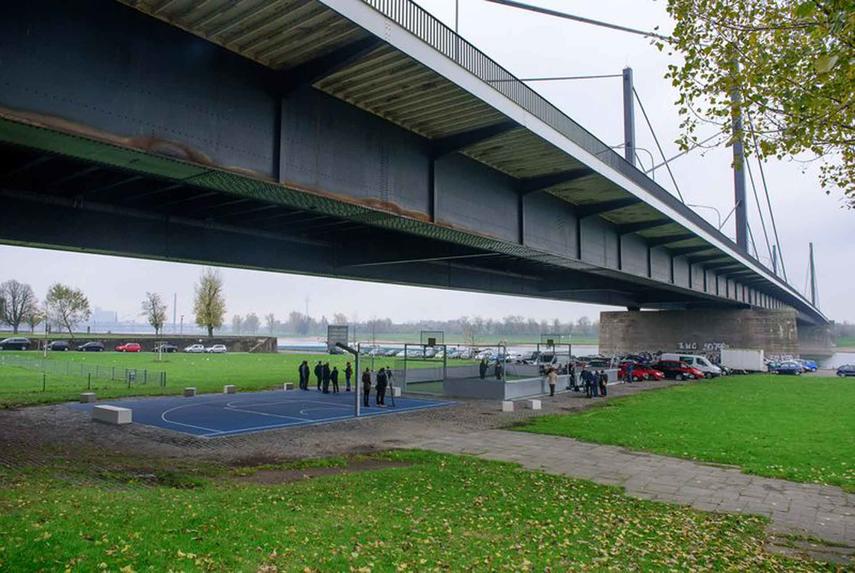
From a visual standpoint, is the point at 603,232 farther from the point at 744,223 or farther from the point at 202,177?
the point at 744,223

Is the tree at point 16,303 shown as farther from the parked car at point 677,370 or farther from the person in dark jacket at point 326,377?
the parked car at point 677,370

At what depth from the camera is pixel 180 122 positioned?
32.3 ft

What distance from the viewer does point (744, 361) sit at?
52031mm

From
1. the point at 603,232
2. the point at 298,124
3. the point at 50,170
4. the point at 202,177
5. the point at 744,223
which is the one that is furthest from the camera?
the point at 744,223

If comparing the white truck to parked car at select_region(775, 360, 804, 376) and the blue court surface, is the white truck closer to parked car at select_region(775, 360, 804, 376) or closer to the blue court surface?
parked car at select_region(775, 360, 804, 376)

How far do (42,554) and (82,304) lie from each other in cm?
9948

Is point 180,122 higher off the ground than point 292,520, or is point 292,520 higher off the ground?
point 180,122

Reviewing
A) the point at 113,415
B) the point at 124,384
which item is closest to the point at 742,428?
the point at 113,415

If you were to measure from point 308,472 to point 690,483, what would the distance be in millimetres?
8175

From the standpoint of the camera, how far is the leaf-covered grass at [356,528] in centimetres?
651

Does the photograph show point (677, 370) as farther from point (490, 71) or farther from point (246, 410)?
point (490, 71)

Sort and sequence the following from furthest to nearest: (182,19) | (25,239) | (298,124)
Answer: (25,239) → (298,124) → (182,19)

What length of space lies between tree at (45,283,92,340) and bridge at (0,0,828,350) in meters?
83.3

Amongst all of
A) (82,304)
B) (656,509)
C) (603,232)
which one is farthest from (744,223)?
(82,304)
